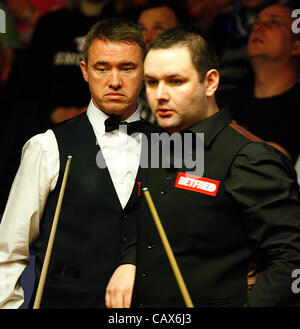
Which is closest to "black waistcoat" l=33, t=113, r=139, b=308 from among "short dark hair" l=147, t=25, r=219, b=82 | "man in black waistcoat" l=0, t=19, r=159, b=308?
"man in black waistcoat" l=0, t=19, r=159, b=308

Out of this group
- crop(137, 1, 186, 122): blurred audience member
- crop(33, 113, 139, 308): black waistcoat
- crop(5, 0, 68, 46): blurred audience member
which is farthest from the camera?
crop(5, 0, 68, 46): blurred audience member

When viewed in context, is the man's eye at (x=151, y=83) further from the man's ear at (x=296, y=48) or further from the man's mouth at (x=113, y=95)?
the man's ear at (x=296, y=48)

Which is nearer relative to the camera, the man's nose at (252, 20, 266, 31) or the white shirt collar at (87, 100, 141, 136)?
the white shirt collar at (87, 100, 141, 136)

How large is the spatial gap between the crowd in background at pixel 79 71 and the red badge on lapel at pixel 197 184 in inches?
26.4

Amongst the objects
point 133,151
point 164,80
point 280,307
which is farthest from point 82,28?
point 280,307

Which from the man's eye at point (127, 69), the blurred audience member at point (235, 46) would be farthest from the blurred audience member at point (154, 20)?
the man's eye at point (127, 69)

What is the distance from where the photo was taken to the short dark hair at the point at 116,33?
1.75 meters

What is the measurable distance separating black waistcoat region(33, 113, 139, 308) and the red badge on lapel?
208mm

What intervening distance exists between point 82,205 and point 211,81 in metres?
0.51

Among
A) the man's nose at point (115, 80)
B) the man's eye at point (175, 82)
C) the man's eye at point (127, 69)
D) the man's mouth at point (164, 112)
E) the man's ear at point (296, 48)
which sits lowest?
the man's mouth at point (164, 112)

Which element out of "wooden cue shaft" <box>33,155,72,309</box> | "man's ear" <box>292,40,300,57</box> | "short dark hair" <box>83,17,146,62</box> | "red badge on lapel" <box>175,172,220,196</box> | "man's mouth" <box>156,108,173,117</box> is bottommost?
"wooden cue shaft" <box>33,155,72,309</box>

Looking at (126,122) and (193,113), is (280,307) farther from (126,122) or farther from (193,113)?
(126,122)

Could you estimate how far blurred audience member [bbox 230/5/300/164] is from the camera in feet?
7.35

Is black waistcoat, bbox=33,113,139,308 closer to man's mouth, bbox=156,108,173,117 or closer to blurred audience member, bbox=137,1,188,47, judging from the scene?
man's mouth, bbox=156,108,173,117
